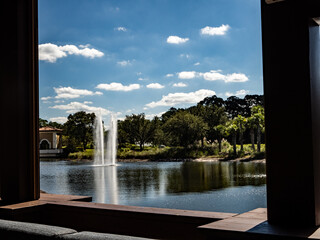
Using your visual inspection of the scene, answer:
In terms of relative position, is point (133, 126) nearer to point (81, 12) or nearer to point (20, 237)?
point (81, 12)

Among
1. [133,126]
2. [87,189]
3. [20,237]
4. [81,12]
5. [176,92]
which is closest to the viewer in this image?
[20,237]

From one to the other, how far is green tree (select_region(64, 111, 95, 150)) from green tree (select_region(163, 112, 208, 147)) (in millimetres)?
7236

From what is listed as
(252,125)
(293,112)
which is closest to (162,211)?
(293,112)

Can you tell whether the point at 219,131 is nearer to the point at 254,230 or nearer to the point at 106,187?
the point at 106,187

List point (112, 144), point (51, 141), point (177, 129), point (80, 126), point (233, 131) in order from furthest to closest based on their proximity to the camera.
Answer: point (80, 126), point (51, 141), point (177, 129), point (233, 131), point (112, 144)

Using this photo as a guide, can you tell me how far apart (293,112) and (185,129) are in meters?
29.9

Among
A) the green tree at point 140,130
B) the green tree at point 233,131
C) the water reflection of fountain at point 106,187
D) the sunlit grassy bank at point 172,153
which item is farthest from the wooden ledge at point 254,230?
the green tree at point 140,130

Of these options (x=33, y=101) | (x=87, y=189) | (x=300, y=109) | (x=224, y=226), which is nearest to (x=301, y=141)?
(x=300, y=109)

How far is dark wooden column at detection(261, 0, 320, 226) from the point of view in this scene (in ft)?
4.77

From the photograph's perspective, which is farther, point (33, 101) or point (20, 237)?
point (33, 101)

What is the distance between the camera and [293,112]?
149cm

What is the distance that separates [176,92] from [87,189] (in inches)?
1364

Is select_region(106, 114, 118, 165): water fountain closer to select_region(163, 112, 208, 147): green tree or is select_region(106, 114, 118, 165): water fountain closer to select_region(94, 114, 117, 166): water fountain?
select_region(94, 114, 117, 166): water fountain

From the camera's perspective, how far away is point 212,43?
6141 centimetres
